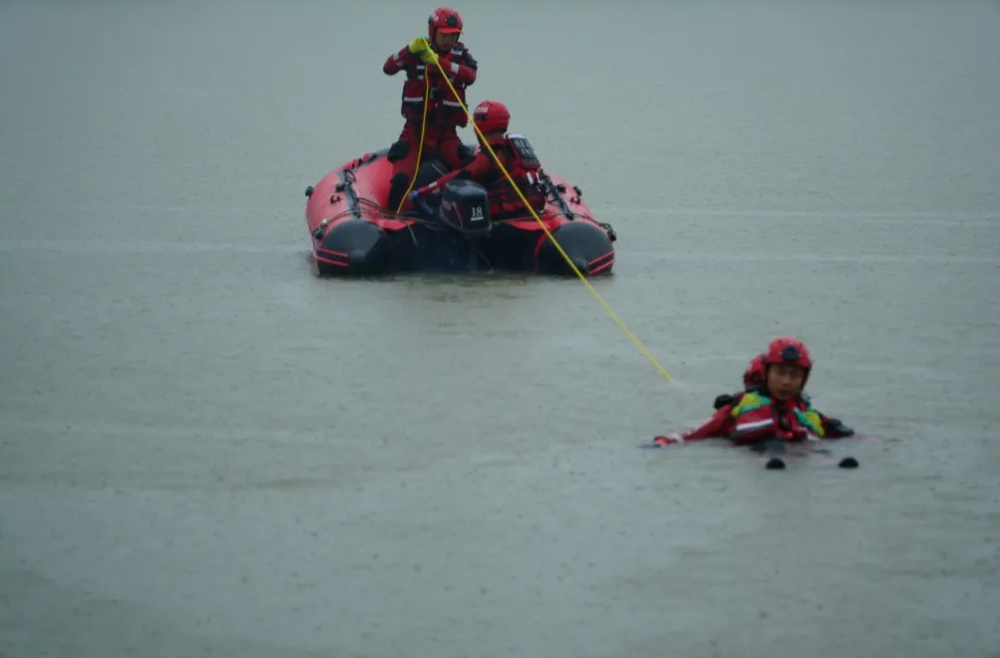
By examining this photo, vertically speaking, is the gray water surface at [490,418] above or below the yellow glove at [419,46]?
below

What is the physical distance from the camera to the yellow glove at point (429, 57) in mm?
16703

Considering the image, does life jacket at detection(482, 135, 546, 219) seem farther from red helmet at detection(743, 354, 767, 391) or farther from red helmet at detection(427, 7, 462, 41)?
red helmet at detection(743, 354, 767, 391)

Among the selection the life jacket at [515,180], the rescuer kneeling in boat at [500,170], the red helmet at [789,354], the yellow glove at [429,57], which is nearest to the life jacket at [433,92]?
the yellow glove at [429,57]

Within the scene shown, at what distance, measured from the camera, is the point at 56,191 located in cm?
2180

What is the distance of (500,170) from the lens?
1620 centimetres

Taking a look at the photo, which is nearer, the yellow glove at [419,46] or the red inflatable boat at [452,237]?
the red inflatable boat at [452,237]

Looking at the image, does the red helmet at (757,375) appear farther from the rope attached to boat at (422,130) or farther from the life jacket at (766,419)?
the rope attached to boat at (422,130)

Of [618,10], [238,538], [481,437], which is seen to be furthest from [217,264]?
[618,10]

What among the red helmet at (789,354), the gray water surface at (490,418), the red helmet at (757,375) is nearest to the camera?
the gray water surface at (490,418)

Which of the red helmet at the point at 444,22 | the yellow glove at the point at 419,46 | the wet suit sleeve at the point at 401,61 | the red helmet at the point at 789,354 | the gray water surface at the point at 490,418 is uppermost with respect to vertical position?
the red helmet at the point at 444,22

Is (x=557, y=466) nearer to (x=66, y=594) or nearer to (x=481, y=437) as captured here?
(x=481, y=437)

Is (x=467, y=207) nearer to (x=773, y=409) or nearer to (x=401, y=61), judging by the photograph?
(x=401, y=61)

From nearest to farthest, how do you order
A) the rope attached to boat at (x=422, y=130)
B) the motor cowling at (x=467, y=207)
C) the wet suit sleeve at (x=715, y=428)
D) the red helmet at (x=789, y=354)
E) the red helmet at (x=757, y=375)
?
the red helmet at (x=789, y=354) → the red helmet at (x=757, y=375) → the wet suit sleeve at (x=715, y=428) → the motor cowling at (x=467, y=207) → the rope attached to boat at (x=422, y=130)

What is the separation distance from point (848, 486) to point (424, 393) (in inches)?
128
